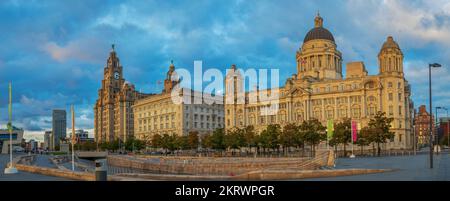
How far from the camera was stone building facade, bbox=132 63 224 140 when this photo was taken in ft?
512

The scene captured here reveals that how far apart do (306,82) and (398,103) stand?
28017 mm

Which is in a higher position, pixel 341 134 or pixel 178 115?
pixel 178 115

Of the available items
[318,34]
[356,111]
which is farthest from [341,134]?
[318,34]

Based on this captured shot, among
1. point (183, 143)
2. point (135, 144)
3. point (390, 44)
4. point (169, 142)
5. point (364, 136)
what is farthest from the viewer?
point (135, 144)

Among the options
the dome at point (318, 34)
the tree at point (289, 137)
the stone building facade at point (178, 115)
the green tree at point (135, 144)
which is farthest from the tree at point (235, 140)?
the dome at point (318, 34)

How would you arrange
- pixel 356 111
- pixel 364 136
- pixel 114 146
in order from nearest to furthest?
pixel 364 136
pixel 356 111
pixel 114 146

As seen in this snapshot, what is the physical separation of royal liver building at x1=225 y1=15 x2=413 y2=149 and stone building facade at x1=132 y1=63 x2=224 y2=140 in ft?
42.2

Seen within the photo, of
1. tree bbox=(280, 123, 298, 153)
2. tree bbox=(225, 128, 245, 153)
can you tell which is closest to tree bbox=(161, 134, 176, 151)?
tree bbox=(225, 128, 245, 153)

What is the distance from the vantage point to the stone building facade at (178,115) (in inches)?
6142

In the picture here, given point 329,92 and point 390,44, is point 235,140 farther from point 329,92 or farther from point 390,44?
point 390,44

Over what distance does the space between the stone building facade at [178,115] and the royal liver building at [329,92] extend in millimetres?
12853

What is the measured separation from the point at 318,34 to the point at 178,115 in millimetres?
57193

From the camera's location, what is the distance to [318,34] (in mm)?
A: 149875
